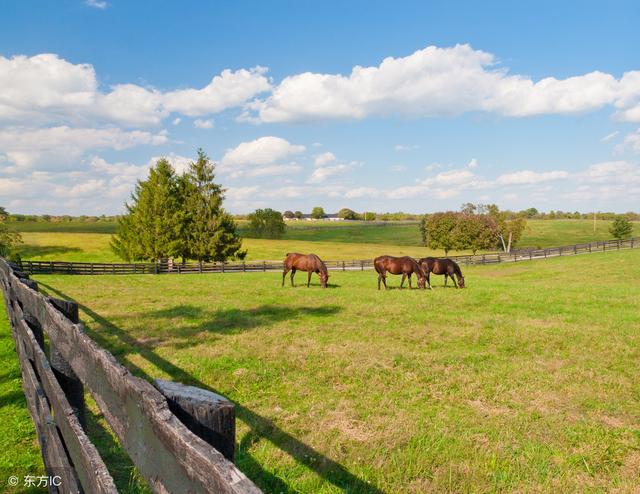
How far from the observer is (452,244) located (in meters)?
64.8

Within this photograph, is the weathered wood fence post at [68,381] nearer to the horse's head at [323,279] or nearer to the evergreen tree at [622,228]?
the horse's head at [323,279]

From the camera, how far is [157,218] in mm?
37969

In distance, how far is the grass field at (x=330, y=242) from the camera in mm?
58844

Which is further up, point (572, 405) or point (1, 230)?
point (1, 230)

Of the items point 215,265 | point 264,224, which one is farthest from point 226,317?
point 264,224

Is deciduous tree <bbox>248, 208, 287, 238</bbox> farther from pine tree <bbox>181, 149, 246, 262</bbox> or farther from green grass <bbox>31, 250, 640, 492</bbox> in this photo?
green grass <bbox>31, 250, 640, 492</bbox>

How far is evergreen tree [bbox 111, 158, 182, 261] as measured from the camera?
38.6 m

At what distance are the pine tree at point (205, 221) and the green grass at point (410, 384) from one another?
23.1 metres

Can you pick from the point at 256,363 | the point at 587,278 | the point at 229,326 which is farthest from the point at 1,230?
the point at 587,278

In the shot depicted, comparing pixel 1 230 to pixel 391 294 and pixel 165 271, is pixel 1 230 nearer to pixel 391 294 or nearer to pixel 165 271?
pixel 165 271

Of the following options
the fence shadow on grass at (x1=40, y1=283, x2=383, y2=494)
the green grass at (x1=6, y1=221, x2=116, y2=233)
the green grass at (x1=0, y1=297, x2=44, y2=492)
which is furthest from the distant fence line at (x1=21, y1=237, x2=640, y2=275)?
the green grass at (x1=6, y1=221, x2=116, y2=233)

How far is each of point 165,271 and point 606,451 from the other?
35.0m

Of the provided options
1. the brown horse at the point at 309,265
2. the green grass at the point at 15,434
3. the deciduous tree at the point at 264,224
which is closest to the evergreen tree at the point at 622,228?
the deciduous tree at the point at 264,224

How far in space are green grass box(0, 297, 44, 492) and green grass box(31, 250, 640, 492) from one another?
1.91m
